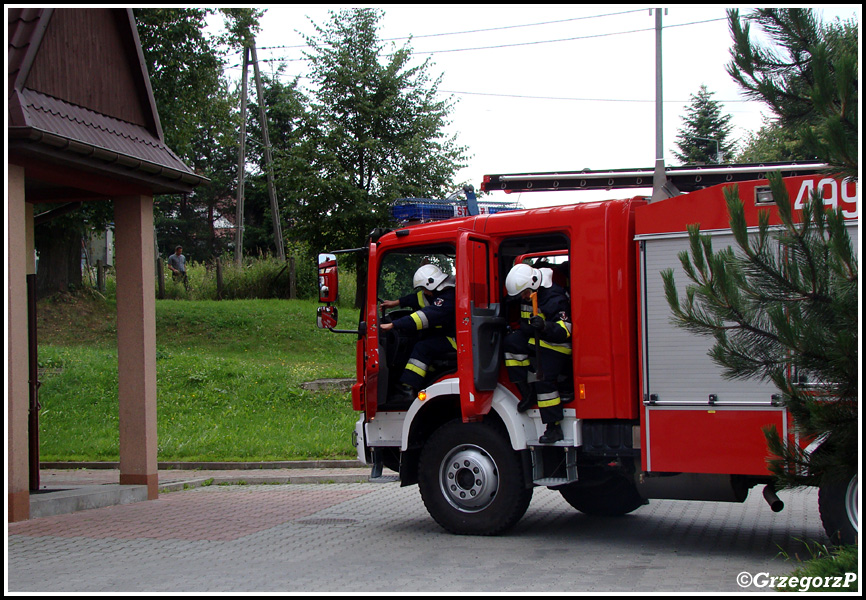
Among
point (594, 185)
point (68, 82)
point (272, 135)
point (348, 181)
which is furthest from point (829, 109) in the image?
point (272, 135)

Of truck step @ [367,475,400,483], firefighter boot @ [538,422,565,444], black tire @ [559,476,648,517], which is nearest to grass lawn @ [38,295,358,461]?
truck step @ [367,475,400,483]

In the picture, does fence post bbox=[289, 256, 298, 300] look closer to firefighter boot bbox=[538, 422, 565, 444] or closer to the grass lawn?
the grass lawn

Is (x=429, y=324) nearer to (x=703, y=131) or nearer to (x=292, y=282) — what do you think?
(x=292, y=282)

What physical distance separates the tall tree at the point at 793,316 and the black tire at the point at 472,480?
278cm

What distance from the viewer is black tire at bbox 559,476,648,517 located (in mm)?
8609

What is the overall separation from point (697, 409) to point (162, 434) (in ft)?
32.9

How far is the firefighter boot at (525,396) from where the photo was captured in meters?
7.59

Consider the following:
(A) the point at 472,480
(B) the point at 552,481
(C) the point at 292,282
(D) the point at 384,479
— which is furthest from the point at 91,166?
(C) the point at 292,282

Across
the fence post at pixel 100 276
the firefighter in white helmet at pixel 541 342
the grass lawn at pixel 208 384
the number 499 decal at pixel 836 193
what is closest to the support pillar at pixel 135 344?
the grass lawn at pixel 208 384

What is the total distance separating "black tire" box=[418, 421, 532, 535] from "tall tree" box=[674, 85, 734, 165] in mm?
39274

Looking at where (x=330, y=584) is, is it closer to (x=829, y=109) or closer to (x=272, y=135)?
(x=829, y=109)

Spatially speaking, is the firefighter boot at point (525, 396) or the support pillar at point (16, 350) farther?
the support pillar at point (16, 350)

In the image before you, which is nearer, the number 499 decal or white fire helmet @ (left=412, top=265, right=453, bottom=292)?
the number 499 decal

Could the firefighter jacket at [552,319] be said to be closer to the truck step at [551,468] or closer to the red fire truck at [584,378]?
the red fire truck at [584,378]
